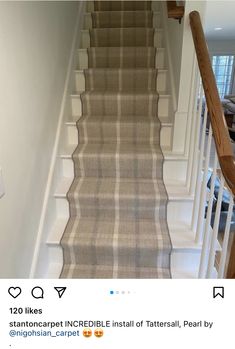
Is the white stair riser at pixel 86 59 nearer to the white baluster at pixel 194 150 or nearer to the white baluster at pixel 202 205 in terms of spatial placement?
the white baluster at pixel 194 150

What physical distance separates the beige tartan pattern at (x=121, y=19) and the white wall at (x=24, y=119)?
3.36 feet

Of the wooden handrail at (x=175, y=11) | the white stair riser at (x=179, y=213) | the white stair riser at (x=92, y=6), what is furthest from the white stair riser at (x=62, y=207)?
the white stair riser at (x=92, y=6)

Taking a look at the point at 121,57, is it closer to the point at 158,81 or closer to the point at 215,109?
the point at 158,81

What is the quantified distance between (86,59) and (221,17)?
369 cm

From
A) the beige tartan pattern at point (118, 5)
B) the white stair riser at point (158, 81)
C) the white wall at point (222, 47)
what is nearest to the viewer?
the white stair riser at point (158, 81)

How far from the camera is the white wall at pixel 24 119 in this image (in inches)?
46.0

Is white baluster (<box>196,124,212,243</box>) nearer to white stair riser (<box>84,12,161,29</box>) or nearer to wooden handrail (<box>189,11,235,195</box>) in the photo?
wooden handrail (<box>189,11,235,195</box>)

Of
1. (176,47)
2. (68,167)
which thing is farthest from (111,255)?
(176,47)

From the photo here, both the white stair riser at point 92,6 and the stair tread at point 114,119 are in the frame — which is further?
the white stair riser at point 92,6

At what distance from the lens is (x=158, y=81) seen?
2340mm

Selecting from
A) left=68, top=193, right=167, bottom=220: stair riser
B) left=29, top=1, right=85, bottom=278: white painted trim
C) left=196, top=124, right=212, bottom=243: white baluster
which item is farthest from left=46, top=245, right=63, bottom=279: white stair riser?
left=196, top=124, right=212, bottom=243: white baluster
